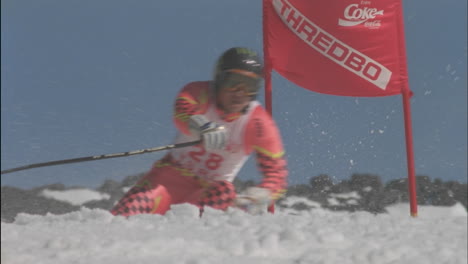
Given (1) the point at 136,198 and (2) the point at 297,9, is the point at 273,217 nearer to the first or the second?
(1) the point at 136,198

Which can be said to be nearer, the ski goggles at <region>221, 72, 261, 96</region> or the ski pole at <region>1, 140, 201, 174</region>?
the ski pole at <region>1, 140, 201, 174</region>

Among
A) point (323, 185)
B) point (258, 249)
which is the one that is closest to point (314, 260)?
point (258, 249)

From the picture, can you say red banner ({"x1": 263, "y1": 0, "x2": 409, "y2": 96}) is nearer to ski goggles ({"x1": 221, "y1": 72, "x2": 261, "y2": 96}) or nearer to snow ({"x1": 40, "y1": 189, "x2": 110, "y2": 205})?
ski goggles ({"x1": 221, "y1": 72, "x2": 261, "y2": 96})

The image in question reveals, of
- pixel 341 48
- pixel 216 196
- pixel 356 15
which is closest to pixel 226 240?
pixel 216 196

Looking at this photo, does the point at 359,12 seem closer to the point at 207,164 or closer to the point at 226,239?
the point at 207,164

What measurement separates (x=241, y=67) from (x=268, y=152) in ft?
1.44

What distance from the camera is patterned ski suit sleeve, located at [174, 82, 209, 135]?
280cm

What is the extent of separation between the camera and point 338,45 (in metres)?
4.07

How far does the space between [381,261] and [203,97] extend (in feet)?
4.82

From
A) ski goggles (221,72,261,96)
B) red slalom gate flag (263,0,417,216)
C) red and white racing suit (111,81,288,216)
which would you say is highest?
red slalom gate flag (263,0,417,216)

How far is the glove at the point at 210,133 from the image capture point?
2.61m

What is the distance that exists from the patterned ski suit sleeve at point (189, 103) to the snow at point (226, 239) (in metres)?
0.65

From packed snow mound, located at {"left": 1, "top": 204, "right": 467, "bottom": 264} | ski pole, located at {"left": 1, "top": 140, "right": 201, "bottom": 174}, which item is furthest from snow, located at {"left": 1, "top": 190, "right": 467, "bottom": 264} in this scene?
ski pole, located at {"left": 1, "top": 140, "right": 201, "bottom": 174}

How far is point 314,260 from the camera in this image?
62.7 inches
